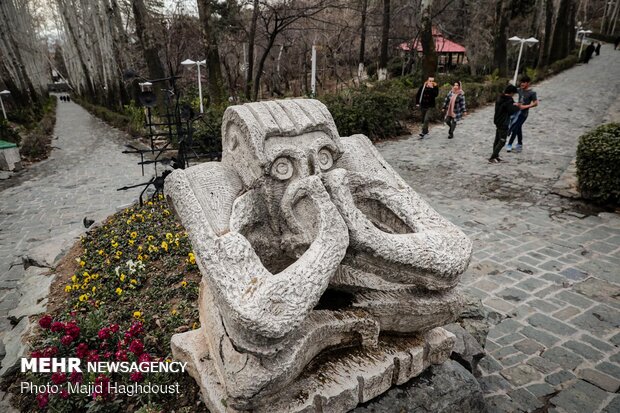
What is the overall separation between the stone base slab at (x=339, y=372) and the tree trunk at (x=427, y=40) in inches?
489

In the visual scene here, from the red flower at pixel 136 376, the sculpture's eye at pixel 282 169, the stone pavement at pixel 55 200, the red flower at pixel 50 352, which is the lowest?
the stone pavement at pixel 55 200

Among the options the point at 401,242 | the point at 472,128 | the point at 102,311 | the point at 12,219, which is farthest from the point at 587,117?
the point at 12,219

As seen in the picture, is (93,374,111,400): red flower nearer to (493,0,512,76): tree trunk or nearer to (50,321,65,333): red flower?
(50,321,65,333): red flower

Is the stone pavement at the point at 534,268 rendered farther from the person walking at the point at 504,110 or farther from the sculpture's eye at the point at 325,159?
the sculpture's eye at the point at 325,159

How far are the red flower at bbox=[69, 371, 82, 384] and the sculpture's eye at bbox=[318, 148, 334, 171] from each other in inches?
79.9

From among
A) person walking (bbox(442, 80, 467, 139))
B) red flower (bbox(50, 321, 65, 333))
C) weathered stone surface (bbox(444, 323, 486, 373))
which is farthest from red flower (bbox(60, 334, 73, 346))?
person walking (bbox(442, 80, 467, 139))

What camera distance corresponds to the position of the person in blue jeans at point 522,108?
830 cm

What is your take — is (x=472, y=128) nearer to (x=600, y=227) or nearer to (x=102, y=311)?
(x=600, y=227)

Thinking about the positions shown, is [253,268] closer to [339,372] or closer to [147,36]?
[339,372]

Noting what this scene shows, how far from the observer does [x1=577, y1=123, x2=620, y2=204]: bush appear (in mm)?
5758

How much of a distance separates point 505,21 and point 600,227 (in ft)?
A: 52.3

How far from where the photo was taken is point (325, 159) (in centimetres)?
235

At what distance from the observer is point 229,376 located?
6.35ft

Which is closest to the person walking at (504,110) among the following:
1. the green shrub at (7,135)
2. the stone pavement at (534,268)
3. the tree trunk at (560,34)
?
the stone pavement at (534,268)
